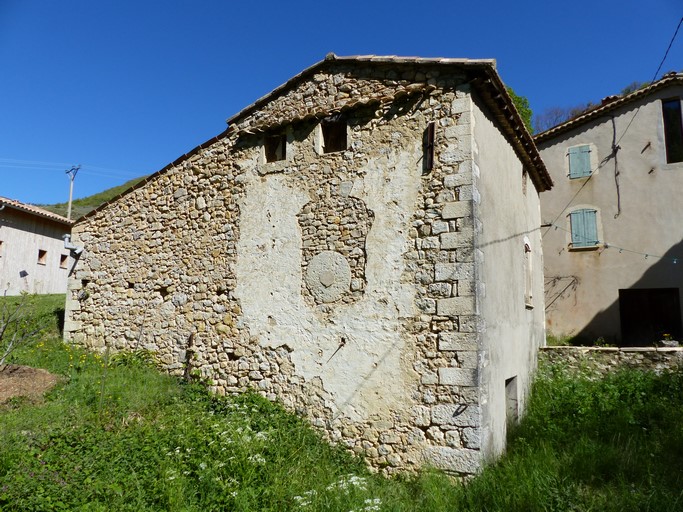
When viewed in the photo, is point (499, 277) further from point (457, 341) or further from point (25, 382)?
point (25, 382)

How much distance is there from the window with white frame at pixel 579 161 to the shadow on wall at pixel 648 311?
230 centimetres

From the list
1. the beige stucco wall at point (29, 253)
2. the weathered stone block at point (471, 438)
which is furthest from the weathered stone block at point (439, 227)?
the beige stucco wall at point (29, 253)

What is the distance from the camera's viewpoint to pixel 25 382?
23.7 feet

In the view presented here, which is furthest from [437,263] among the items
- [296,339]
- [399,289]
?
[296,339]

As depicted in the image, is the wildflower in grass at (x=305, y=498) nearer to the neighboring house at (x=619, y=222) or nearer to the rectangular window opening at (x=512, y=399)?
the rectangular window opening at (x=512, y=399)

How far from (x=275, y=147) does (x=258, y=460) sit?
15.9 feet

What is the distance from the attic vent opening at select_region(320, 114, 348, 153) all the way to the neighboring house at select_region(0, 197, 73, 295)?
1271cm

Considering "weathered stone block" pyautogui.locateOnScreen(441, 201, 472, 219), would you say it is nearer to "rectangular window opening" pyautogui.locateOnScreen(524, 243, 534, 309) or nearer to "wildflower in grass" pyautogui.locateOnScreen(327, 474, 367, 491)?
"wildflower in grass" pyautogui.locateOnScreen(327, 474, 367, 491)

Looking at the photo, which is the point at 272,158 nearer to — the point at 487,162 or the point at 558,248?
the point at 487,162

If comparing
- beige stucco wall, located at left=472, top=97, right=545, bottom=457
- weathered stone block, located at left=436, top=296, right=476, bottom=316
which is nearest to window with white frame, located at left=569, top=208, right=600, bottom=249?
beige stucco wall, located at left=472, top=97, right=545, bottom=457

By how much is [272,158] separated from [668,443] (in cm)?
681

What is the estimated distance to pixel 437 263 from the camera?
6.21 m

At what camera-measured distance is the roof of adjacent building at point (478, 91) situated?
636 centimetres

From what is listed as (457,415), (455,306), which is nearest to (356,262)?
(455,306)
